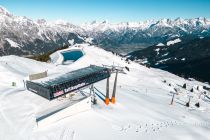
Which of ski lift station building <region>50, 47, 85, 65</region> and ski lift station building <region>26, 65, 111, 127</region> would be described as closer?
ski lift station building <region>26, 65, 111, 127</region>

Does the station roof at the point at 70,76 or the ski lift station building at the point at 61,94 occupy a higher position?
the station roof at the point at 70,76

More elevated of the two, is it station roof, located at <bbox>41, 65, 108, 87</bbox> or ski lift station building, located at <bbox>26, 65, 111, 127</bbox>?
station roof, located at <bbox>41, 65, 108, 87</bbox>

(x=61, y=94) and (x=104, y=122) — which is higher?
(x=61, y=94)

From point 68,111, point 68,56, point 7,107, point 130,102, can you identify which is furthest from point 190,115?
point 68,56

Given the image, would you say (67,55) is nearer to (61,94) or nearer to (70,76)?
(70,76)

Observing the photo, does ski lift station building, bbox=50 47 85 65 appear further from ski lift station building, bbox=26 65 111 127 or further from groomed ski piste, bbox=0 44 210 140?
ski lift station building, bbox=26 65 111 127

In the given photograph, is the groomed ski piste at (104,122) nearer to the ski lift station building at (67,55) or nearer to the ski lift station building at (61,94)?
the ski lift station building at (61,94)

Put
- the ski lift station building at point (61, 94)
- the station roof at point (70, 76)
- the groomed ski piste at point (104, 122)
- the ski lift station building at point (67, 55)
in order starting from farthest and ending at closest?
1. the ski lift station building at point (67, 55)
2. the station roof at point (70, 76)
3. the ski lift station building at point (61, 94)
4. the groomed ski piste at point (104, 122)

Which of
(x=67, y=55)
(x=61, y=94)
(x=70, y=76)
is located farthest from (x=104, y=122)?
(x=67, y=55)

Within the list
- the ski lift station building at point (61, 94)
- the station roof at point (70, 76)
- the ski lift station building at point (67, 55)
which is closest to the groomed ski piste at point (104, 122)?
the ski lift station building at point (61, 94)

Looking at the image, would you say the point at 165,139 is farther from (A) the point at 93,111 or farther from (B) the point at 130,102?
(B) the point at 130,102

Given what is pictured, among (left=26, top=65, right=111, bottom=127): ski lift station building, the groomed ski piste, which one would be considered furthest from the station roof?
the groomed ski piste
